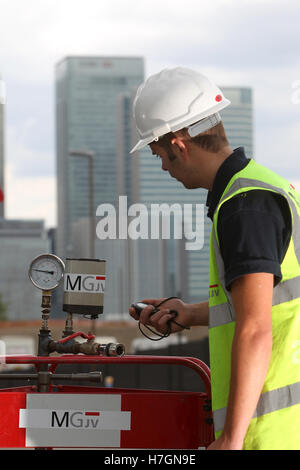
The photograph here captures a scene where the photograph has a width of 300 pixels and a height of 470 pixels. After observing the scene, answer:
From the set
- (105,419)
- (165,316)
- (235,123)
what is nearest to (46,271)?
(105,419)

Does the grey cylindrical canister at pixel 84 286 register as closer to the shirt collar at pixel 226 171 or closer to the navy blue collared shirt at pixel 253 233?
the shirt collar at pixel 226 171

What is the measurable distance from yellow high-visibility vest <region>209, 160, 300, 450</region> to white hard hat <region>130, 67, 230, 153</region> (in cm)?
35

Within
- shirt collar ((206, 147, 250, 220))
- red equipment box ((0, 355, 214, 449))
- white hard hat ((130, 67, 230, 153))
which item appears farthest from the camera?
red equipment box ((0, 355, 214, 449))

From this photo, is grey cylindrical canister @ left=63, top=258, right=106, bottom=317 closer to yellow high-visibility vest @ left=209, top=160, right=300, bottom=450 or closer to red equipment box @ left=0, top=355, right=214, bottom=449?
red equipment box @ left=0, top=355, right=214, bottom=449

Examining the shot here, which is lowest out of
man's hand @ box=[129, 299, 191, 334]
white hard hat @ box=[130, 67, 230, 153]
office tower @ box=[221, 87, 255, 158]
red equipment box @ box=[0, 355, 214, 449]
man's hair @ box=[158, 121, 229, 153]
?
red equipment box @ box=[0, 355, 214, 449]

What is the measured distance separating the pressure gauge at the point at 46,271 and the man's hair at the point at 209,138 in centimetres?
159

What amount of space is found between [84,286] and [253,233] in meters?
1.56

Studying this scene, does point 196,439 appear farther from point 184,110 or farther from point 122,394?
point 184,110

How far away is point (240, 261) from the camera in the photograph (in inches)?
110

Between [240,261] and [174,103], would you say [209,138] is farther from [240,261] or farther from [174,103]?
[240,261]

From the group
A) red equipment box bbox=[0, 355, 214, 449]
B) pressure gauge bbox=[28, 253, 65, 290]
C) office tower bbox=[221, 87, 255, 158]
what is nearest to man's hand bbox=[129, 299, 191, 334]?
red equipment box bbox=[0, 355, 214, 449]

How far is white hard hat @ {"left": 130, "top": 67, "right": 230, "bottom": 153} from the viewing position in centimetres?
324

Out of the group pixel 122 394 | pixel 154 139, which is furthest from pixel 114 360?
pixel 154 139
